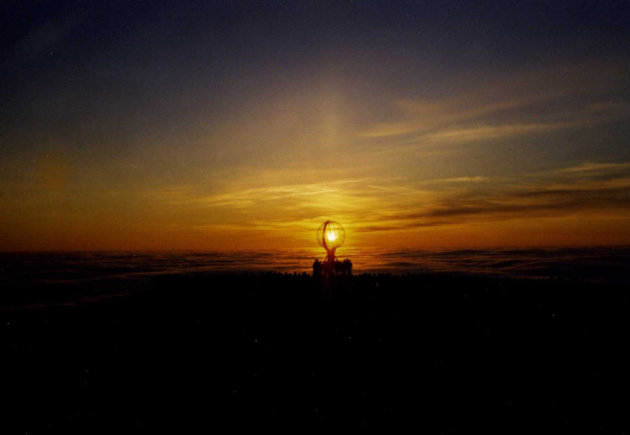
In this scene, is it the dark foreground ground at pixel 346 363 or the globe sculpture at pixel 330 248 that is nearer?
the dark foreground ground at pixel 346 363

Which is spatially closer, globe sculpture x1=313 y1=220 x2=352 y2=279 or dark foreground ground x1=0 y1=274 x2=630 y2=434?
dark foreground ground x1=0 y1=274 x2=630 y2=434

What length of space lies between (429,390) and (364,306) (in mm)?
4622

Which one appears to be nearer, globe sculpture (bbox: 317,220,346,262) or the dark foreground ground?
the dark foreground ground

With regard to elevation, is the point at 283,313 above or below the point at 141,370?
above

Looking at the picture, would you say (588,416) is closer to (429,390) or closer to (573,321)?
(429,390)

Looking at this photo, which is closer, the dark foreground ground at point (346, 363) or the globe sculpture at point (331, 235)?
the dark foreground ground at point (346, 363)

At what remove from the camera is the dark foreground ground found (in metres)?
6.77

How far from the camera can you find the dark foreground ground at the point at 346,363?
677cm

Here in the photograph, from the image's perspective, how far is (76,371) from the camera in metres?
9.52

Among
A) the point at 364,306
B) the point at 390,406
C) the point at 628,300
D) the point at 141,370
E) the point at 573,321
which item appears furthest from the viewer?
the point at 364,306

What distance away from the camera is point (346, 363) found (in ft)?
27.8

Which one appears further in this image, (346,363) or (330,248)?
(330,248)

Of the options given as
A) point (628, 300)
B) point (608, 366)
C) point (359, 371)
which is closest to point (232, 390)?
point (359, 371)

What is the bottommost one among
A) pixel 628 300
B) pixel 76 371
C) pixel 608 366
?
pixel 76 371
